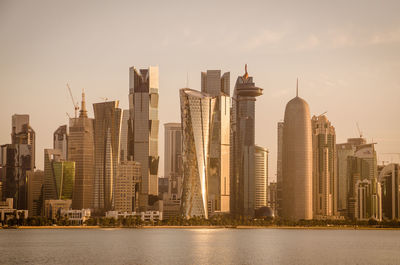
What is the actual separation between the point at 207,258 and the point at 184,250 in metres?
20.9

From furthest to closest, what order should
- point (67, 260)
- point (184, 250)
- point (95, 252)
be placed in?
point (184, 250) → point (95, 252) → point (67, 260)

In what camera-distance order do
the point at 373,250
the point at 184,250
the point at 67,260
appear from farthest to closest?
the point at 373,250
the point at 184,250
the point at 67,260

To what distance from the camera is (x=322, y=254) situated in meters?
161

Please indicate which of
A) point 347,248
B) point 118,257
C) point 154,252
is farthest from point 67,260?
point 347,248

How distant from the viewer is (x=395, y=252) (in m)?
174

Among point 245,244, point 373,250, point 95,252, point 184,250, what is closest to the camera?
point 95,252

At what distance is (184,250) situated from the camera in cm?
16575

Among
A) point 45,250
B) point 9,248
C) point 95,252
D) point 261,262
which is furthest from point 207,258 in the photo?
point 9,248

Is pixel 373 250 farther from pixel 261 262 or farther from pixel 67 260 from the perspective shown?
pixel 67 260

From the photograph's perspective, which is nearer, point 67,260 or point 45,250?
point 67,260

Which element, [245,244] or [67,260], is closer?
[67,260]

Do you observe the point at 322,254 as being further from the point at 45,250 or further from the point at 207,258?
the point at 45,250

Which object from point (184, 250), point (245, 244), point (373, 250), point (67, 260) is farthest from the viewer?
point (245, 244)

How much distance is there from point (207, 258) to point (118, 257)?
686 inches
